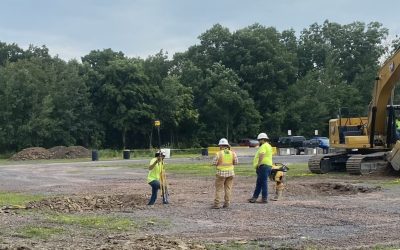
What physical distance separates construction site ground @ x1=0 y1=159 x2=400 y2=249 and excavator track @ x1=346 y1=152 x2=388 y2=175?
14.8 feet

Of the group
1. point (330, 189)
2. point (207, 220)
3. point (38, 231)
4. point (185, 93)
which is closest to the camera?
point (38, 231)

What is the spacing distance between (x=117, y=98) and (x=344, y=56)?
138ft

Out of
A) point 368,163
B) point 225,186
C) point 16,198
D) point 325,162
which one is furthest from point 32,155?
point 225,186

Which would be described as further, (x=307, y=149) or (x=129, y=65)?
(x=129, y=65)

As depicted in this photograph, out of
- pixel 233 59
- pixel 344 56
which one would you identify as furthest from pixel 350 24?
pixel 233 59

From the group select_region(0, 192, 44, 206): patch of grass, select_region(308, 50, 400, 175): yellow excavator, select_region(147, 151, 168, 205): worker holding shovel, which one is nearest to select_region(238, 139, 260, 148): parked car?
select_region(308, 50, 400, 175): yellow excavator

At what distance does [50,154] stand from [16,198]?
4128 centimetres

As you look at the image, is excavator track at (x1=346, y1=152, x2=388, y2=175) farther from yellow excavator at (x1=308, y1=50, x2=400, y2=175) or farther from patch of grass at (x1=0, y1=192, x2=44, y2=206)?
patch of grass at (x1=0, y1=192, x2=44, y2=206)

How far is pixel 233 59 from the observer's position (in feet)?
287

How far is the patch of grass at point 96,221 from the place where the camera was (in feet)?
40.1

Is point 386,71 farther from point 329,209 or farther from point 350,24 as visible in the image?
point 350,24

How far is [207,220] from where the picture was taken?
13.3 metres

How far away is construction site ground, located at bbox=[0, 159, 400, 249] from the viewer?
1004cm

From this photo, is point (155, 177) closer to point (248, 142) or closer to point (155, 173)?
point (155, 173)
